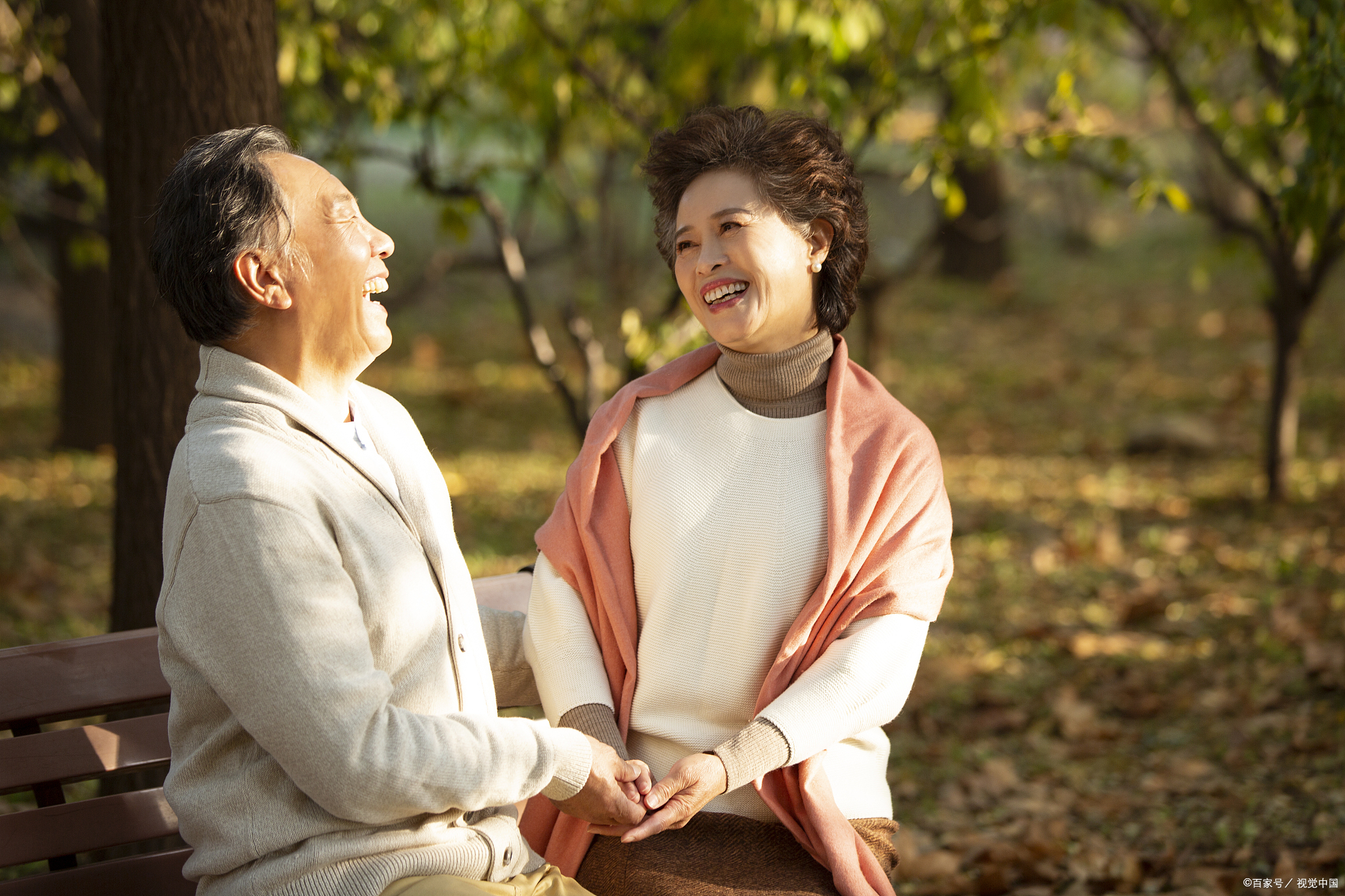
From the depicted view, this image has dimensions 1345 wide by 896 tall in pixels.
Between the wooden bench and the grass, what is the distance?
7.31ft

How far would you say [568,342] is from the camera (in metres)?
12.8

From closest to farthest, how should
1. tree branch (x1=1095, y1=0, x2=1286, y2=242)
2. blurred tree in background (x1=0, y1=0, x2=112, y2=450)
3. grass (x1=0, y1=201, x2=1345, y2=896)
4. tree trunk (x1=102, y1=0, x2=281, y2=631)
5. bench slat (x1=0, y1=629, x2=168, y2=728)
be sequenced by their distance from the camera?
1. bench slat (x1=0, y1=629, x2=168, y2=728)
2. tree trunk (x1=102, y1=0, x2=281, y2=631)
3. grass (x1=0, y1=201, x2=1345, y2=896)
4. tree branch (x1=1095, y1=0, x2=1286, y2=242)
5. blurred tree in background (x1=0, y1=0, x2=112, y2=450)

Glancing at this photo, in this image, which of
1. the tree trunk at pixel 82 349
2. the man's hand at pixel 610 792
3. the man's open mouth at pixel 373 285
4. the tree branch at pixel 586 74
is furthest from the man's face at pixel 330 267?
the tree trunk at pixel 82 349

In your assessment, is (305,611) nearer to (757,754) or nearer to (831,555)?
(757,754)

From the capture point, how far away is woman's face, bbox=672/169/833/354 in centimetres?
229

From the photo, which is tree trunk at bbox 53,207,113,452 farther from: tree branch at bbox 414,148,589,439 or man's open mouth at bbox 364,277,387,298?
man's open mouth at bbox 364,277,387,298

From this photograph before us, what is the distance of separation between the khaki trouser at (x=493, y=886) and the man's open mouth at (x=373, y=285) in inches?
38.9

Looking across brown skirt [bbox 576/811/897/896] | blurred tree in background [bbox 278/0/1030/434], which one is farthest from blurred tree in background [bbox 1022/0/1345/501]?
brown skirt [bbox 576/811/897/896]

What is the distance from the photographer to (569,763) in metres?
2.05

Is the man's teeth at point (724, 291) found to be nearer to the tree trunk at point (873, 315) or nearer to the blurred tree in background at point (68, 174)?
the blurred tree in background at point (68, 174)

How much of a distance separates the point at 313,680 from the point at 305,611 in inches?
4.1

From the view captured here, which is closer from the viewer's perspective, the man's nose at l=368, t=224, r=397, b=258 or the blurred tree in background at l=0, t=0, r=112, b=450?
the man's nose at l=368, t=224, r=397, b=258

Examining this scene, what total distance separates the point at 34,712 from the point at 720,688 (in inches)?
53.5

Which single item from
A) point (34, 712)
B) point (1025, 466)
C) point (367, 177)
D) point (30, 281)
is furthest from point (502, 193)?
point (34, 712)
